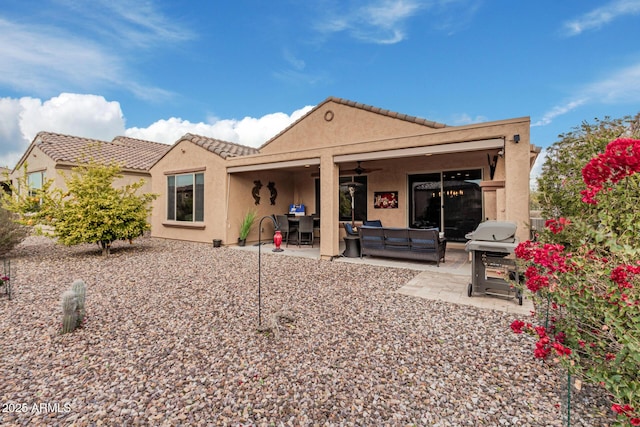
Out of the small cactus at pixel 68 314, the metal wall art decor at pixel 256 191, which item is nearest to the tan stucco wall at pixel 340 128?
the metal wall art decor at pixel 256 191

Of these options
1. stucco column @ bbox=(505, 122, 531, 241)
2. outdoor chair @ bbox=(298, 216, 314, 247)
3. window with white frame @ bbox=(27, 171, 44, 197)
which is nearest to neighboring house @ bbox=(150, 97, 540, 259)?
stucco column @ bbox=(505, 122, 531, 241)

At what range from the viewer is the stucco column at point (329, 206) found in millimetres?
7934

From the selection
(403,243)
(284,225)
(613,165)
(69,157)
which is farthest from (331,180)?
(69,157)

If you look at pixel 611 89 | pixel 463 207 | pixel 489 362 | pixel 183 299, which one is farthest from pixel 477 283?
pixel 611 89

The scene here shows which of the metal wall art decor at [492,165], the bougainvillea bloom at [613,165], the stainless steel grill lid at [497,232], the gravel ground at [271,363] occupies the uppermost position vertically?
the metal wall art decor at [492,165]

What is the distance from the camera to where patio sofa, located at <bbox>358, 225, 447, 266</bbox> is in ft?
22.9

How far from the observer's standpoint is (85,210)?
7.88 metres

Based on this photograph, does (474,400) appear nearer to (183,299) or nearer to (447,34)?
(183,299)

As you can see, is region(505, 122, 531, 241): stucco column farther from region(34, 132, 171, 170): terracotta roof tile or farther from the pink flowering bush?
region(34, 132, 171, 170): terracotta roof tile

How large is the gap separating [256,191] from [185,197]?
9.39 ft

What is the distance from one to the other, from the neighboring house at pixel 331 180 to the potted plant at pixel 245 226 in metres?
0.20

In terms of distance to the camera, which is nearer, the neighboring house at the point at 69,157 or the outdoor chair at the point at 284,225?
the outdoor chair at the point at 284,225

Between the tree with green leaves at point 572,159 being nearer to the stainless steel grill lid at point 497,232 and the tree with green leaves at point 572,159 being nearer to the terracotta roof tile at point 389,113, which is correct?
the stainless steel grill lid at point 497,232

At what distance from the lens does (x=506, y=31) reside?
906 cm
